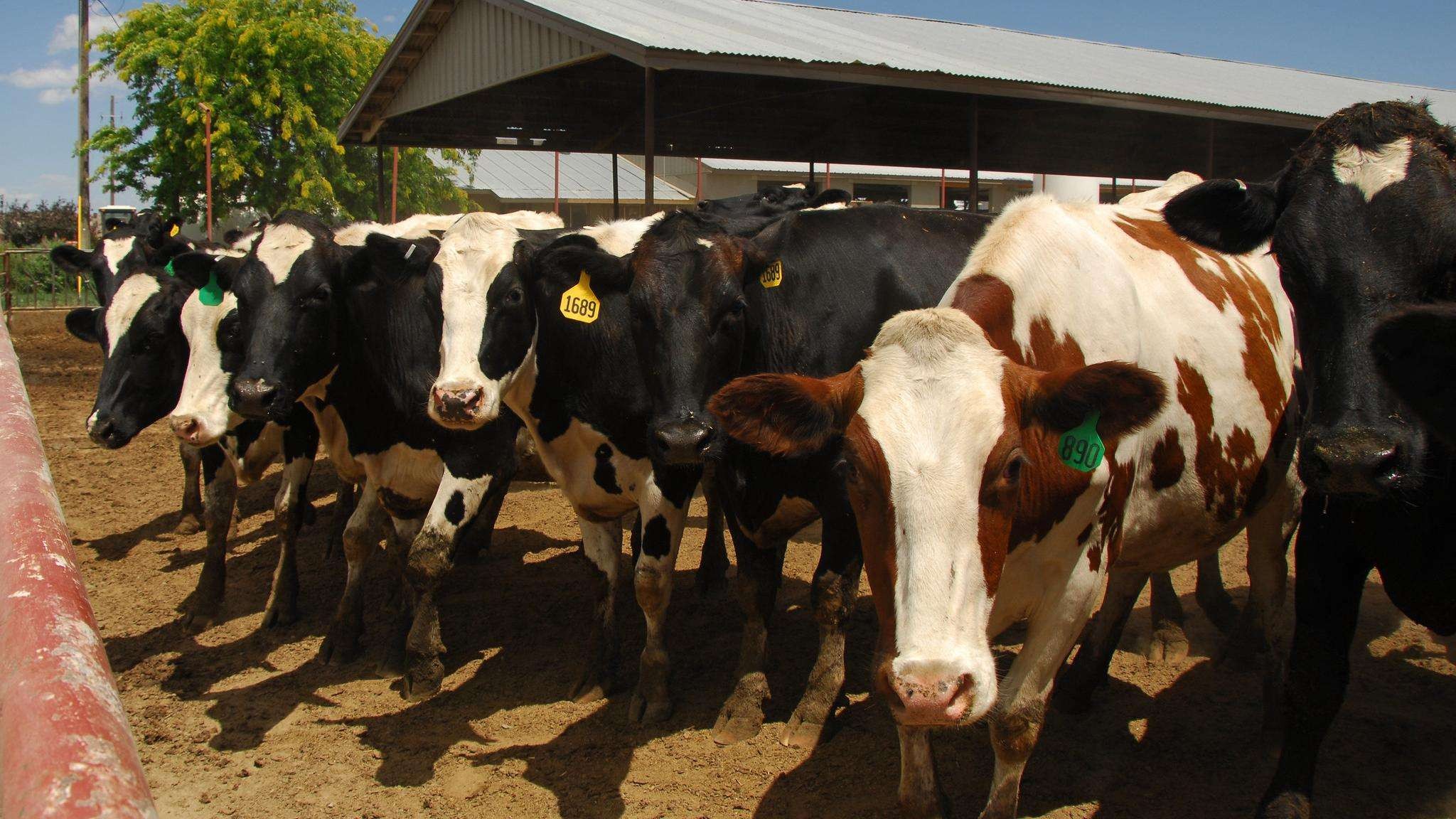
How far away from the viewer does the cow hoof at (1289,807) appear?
331 cm

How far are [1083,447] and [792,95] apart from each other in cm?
978

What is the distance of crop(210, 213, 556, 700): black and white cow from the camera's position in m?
5.35

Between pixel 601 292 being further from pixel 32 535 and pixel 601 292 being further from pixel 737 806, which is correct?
pixel 32 535

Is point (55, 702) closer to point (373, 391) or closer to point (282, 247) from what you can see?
point (373, 391)

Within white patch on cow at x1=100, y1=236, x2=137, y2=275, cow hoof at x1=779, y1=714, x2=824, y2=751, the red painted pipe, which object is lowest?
cow hoof at x1=779, y1=714, x2=824, y2=751

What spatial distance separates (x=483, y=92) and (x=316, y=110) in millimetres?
18972

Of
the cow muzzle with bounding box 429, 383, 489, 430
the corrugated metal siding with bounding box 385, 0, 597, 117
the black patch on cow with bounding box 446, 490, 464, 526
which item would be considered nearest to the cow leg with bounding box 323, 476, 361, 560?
the black patch on cow with bounding box 446, 490, 464, 526

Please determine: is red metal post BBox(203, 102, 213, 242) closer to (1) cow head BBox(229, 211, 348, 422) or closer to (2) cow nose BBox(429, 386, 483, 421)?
(1) cow head BBox(229, 211, 348, 422)

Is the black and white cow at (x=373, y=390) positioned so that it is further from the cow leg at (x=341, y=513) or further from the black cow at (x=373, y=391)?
the cow leg at (x=341, y=513)

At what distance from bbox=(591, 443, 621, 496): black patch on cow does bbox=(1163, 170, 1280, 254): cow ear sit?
272cm

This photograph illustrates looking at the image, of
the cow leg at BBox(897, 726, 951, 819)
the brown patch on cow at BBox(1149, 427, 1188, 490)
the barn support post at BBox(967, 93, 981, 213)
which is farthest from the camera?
the barn support post at BBox(967, 93, 981, 213)

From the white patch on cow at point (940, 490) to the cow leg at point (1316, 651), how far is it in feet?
4.40

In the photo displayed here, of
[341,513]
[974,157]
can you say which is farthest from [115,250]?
[974,157]

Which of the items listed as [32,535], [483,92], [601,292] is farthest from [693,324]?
[483,92]
